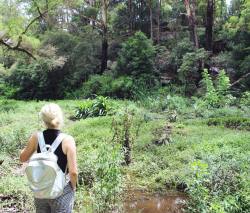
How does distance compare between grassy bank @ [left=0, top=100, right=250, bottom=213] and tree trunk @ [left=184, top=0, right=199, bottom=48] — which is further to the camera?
tree trunk @ [left=184, top=0, right=199, bottom=48]

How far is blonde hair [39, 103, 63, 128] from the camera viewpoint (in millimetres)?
3334

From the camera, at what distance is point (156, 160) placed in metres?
8.74

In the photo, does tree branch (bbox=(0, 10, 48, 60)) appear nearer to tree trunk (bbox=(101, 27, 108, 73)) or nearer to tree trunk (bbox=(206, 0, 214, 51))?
tree trunk (bbox=(101, 27, 108, 73))

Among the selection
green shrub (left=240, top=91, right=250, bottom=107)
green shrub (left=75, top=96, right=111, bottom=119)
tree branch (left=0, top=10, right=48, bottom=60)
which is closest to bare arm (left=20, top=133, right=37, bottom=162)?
green shrub (left=75, top=96, right=111, bottom=119)

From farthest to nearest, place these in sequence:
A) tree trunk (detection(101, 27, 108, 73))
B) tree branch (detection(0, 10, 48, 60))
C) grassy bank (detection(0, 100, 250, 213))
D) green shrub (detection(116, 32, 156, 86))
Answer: tree trunk (detection(101, 27, 108, 73)) < green shrub (detection(116, 32, 156, 86)) < tree branch (detection(0, 10, 48, 60)) < grassy bank (detection(0, 100, 250, 213))

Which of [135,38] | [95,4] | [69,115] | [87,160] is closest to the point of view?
[87,160]

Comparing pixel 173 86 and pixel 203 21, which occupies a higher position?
pixel 203 21

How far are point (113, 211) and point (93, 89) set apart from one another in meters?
15.6

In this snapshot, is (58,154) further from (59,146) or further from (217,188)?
(217,188)

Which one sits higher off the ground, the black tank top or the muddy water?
the black tank top

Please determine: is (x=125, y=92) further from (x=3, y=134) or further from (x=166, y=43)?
(x=3, y=134)

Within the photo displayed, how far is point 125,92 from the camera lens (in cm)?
1948

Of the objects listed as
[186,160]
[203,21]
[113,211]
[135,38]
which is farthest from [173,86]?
[113,211]

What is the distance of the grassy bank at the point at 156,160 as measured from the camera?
5234 millimetres
